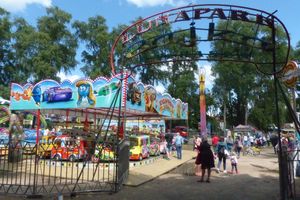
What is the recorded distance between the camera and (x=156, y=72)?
5638 centimetres

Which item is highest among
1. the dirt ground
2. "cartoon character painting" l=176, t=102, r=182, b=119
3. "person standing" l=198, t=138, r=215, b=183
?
"cartoon character painting" l=176, t=102, r=182, b=119

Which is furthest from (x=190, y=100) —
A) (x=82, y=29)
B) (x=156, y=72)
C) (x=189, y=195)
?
(x=189, y=195)

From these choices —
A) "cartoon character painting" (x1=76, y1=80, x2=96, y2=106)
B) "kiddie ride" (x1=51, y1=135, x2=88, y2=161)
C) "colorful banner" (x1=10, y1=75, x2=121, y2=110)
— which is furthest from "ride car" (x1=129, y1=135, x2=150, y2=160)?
"cartoon character painting" (x1=76, y1=80, x2=96, y2=106)

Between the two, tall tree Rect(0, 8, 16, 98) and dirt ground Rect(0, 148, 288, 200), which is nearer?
dirt ground Rect(0, 148, 288, 200)

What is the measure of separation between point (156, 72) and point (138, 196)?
46.9 metres

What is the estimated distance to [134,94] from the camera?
60.0 ft

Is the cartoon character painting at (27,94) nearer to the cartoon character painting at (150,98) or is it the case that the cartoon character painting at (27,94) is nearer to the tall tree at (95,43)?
the cartoon character painting at (150,98)

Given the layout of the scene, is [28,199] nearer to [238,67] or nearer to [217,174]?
[217,174]

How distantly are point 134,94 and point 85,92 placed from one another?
2.50 m

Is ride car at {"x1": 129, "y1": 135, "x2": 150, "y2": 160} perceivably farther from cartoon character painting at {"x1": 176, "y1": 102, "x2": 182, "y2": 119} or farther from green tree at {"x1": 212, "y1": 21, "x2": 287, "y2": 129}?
green tree at {"x1": 212, "y1": 21, "x2": 287, "y2": 129}

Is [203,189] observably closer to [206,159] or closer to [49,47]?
[206,159]

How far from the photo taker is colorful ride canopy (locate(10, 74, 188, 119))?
17.7 metres

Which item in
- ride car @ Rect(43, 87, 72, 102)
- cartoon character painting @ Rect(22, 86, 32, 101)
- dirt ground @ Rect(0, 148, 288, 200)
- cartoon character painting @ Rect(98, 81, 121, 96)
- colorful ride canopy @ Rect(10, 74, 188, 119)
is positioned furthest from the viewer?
cartoon character painting @ Rect(22, 86, 32, 101)

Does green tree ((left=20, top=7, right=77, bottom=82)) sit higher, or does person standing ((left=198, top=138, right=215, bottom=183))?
green tree ((left=20, top=7, right=77, bottom=82))
